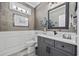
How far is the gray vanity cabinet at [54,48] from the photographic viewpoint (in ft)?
3.48

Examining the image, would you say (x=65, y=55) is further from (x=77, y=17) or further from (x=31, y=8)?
(x=31, y=8)

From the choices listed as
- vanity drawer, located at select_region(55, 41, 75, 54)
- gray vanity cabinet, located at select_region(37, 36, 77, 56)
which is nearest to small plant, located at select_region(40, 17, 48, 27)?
gray vanity cabinet, located at select_region(37, 36, 77, 56)

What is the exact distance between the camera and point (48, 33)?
150 cm

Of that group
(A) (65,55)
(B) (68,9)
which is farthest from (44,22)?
(A) (65,55)

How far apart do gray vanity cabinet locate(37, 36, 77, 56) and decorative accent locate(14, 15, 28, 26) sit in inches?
15.7

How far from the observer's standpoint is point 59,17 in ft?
4.64

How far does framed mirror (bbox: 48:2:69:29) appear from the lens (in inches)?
53.0

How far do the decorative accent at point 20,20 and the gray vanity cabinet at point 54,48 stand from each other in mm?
400

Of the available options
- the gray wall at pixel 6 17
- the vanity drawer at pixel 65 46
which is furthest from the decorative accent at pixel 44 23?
the gray wall at pixel 6 17

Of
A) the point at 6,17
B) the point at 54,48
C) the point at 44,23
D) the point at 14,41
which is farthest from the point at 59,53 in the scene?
the point at 6,17

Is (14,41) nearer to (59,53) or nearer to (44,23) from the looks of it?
(44,23)

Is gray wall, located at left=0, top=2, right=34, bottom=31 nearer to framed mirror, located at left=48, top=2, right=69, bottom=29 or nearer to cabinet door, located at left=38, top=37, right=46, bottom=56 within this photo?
cabinet door, located at left=38, top=37, right=46, bottom=56

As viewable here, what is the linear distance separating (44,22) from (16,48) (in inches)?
Result: 27.9

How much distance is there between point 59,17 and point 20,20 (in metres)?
0.71
